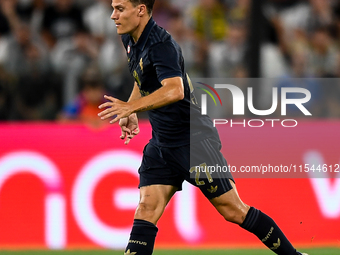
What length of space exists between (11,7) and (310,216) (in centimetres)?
461

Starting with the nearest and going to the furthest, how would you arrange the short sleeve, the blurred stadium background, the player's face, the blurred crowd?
1. the short sleeve
2. the player's face
3. the blurred stadium background
4. the blurred crowd

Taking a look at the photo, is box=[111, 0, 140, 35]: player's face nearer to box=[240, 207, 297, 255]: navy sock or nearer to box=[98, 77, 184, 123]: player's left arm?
box=[98, 77, 184, 123]: player's left arm

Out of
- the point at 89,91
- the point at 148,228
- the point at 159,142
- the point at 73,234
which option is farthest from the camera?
the point at 89,91

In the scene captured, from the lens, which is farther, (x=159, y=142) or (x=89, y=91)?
(x=89, y=91)

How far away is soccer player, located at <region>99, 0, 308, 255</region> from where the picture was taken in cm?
383

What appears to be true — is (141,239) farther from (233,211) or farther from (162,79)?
(162,79)

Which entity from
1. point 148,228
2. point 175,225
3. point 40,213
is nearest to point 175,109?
point 148,228

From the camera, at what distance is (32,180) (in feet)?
19.2

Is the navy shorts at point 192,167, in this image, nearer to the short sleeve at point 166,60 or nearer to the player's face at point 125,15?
the short sleeve at point 166,60

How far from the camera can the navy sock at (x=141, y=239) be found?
3853 mm

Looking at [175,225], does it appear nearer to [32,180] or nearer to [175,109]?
[32,180]

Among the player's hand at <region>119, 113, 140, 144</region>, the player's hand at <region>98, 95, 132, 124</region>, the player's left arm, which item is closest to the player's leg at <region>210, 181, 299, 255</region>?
the player's hand at <region>119, 113, 140, 144</region>

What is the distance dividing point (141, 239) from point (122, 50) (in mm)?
3949

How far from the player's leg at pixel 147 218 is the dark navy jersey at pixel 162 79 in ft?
1.12
